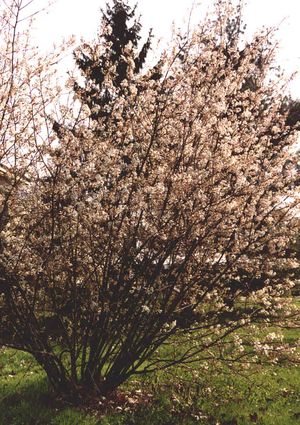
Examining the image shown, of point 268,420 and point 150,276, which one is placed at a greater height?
point 150,276

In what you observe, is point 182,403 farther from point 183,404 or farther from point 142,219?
point 142,219

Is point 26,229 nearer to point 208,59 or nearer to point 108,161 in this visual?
point 108,161

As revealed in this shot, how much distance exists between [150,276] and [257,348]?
1.67 meters

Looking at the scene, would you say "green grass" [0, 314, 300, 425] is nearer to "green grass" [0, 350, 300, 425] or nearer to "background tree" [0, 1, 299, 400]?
"green grass" [0, 350, 300, 425]

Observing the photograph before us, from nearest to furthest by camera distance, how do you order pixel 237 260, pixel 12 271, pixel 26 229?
pixel 12 271
pixel 237 260
pixel 26 229

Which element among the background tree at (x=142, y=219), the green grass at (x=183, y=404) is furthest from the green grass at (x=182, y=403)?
the background tree at (x=142, y=219)

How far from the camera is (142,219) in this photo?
5.85m

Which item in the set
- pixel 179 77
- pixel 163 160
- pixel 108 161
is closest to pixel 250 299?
pixel 163 160

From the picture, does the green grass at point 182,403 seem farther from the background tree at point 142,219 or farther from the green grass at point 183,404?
the background tree at point 142,219

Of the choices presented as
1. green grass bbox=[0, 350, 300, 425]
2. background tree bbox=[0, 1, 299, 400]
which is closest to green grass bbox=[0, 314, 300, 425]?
green grass bbox=[0, 350, 300, 425]

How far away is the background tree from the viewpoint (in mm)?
5656

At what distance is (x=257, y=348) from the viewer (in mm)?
5520

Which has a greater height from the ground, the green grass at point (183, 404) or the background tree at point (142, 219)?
the background tree at point (142, 219)

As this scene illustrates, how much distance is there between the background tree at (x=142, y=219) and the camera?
18.6 feet
